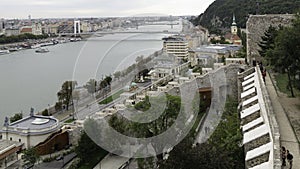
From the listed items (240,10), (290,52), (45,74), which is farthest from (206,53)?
(240,10)

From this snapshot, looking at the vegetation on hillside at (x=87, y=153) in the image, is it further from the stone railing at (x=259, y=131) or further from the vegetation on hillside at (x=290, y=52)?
the vegetation on hillside at (x=290, y=52)

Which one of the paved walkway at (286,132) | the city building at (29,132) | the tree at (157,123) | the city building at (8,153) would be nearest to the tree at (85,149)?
the tree at (157,123)

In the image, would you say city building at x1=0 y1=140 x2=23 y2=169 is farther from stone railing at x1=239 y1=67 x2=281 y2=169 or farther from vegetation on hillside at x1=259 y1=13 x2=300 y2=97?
vegetation on hillside at x1=259 y1=13 x2=300 y2=97

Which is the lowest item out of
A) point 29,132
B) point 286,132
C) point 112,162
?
point 112,162

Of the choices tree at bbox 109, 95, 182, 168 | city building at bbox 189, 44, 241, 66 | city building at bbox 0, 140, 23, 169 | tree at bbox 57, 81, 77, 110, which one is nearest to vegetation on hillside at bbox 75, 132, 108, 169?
tree at bbox 109, 95, 182, 168

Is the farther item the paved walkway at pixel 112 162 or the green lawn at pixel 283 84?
the paved walkway at pixel 112 162

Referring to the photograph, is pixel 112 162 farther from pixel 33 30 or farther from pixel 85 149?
pixel 33 30
